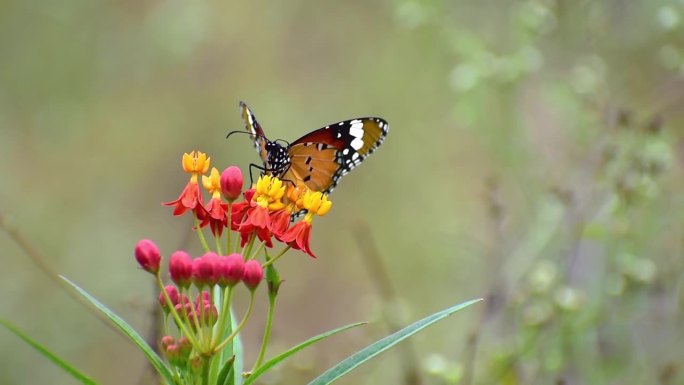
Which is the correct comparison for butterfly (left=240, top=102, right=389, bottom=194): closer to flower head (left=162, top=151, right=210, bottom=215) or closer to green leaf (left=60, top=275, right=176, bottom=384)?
flower head (left=162, top=151, right=210, bottom=215)

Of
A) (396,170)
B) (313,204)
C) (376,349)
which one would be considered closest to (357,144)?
(313,204)

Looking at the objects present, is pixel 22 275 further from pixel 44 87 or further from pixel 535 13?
pixel 535 13

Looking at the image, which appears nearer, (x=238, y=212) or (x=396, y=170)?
(x=238, y=212)

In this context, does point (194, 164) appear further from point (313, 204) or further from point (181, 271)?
point (181, 271)

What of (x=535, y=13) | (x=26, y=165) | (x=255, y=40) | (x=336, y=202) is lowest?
(x=535, y=13)

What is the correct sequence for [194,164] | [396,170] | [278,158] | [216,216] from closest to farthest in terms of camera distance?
[216,216] < [194,164] < [278,158] < [396,170]

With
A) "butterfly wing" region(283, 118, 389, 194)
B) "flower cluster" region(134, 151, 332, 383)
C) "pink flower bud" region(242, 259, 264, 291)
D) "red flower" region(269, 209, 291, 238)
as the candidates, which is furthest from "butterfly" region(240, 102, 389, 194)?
"pink flower bud" region(242, 259, 264, 291)

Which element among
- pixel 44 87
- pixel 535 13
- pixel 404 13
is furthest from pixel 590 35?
pixel 44 87

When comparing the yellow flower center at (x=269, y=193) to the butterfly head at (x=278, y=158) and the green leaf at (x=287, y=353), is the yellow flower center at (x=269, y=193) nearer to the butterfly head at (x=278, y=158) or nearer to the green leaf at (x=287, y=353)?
the green leaf at (x=287, y=353)
